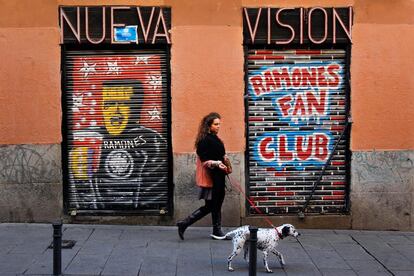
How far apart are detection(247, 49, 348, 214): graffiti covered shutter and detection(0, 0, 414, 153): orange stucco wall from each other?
0.31 metres

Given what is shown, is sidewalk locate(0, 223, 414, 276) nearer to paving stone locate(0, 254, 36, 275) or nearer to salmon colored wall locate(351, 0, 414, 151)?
paving stone locate(0, 254, 36, 275)

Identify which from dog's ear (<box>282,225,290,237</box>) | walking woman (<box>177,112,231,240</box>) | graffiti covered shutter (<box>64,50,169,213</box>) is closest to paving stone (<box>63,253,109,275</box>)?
walking woman (<box>177,112,231,240</box>)

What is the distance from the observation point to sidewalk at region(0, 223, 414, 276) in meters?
7.04

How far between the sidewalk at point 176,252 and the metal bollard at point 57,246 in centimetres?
25

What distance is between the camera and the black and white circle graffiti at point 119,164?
949 cm

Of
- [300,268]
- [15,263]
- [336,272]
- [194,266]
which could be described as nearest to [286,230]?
[300,268]

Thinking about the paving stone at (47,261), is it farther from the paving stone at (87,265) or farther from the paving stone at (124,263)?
the paving stone at (124,263)

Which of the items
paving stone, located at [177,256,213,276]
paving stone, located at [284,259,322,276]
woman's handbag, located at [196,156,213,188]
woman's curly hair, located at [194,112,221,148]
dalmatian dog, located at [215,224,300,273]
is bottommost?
paving stone, located at [284,259,322,276]

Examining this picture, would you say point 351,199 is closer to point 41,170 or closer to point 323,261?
point 323,261

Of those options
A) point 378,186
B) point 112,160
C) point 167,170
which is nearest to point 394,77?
point 378,186

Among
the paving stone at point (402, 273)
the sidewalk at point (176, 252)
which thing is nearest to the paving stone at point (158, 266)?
the sidewalk at point (176, 252)

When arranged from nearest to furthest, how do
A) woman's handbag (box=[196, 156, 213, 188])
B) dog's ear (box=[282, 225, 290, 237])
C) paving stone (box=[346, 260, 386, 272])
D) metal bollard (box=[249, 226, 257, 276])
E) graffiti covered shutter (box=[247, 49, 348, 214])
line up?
metal bollard (box=[249, 226, 257, 276])
dog's ear (box=[282, 225, 290, 237])
paving stone (box=[346, 260, 386, 272])
woman's handbag (box=[196, 156, 213, 188])
graffiti covered shutter (box=[247, 49, 348, 214])

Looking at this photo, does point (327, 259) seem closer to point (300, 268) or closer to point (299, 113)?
point (300, 268)

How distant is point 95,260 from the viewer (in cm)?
734
